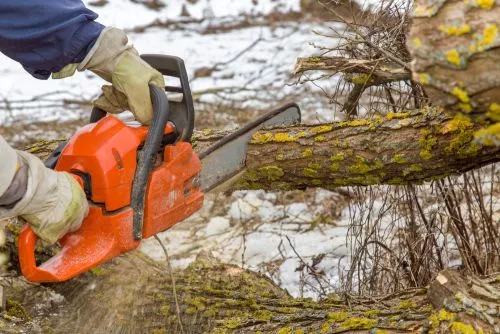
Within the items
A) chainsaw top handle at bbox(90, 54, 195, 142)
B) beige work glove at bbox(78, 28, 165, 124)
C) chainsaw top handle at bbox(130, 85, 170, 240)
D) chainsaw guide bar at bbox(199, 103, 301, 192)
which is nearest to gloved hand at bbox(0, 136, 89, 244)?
chainsaw top handle at bbox(130, 85, 170, 240)

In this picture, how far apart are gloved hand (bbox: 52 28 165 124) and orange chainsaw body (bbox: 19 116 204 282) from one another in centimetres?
9

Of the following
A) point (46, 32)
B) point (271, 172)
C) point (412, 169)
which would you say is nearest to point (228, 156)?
point (271, 172)

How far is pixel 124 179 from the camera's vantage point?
7.17 ft

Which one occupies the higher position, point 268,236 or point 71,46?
point 71,46

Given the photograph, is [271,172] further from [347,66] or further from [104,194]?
[104,194]

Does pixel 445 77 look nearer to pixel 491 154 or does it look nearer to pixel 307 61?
pixel 491 154

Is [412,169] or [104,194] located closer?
[104,194]

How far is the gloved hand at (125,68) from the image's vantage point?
7.41 feet

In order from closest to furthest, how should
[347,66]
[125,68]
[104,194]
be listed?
1. [104,194]
2. [125,68]
3. [347,66]

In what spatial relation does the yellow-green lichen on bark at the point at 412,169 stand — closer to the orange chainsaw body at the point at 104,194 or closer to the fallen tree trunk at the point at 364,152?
the fallen tree trunk at the point at 364,152

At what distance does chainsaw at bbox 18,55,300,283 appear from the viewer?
2143 mm

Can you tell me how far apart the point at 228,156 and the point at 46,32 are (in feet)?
2.98

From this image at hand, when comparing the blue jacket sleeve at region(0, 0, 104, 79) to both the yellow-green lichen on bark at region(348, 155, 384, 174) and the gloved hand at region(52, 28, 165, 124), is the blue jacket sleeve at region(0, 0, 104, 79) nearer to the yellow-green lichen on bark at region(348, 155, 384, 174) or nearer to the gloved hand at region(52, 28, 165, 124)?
the gloved hand at region(52, 28, 165, 124)

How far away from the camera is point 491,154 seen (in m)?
2.27
